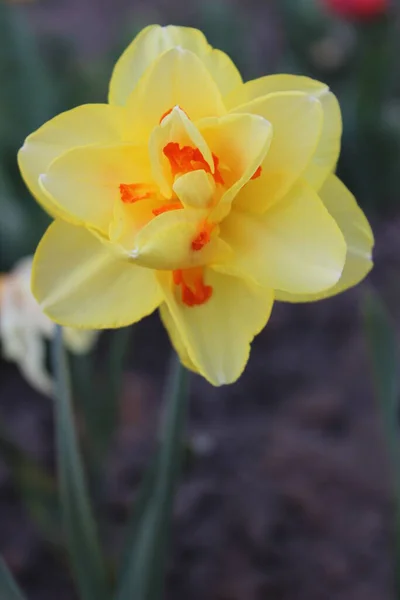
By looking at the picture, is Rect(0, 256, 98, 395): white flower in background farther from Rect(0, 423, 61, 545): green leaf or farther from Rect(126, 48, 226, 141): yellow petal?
Rect(126, 48, 226, 141): yellow petal

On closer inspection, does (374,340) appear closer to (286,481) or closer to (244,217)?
(244,217)

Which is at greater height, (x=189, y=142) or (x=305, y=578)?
(x=189, y=142)

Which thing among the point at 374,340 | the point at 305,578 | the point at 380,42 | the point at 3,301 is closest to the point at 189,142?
the point at 374,340

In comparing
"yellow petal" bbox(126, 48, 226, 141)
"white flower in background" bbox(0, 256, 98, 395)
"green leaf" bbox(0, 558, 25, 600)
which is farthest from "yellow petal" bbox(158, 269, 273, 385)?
"white flower in background" bbox(0, 256, 98, 395)

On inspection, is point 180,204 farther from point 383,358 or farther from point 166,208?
point 383,358

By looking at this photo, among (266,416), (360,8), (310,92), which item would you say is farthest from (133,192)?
(360,8)

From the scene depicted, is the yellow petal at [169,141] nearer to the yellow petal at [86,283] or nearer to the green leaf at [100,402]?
the yellow petal at [86,283]

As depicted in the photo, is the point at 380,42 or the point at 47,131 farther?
the point at 380,42

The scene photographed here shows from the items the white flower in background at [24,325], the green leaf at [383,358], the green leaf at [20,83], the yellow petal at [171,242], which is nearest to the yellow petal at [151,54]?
the yellow petal at [171,242]
